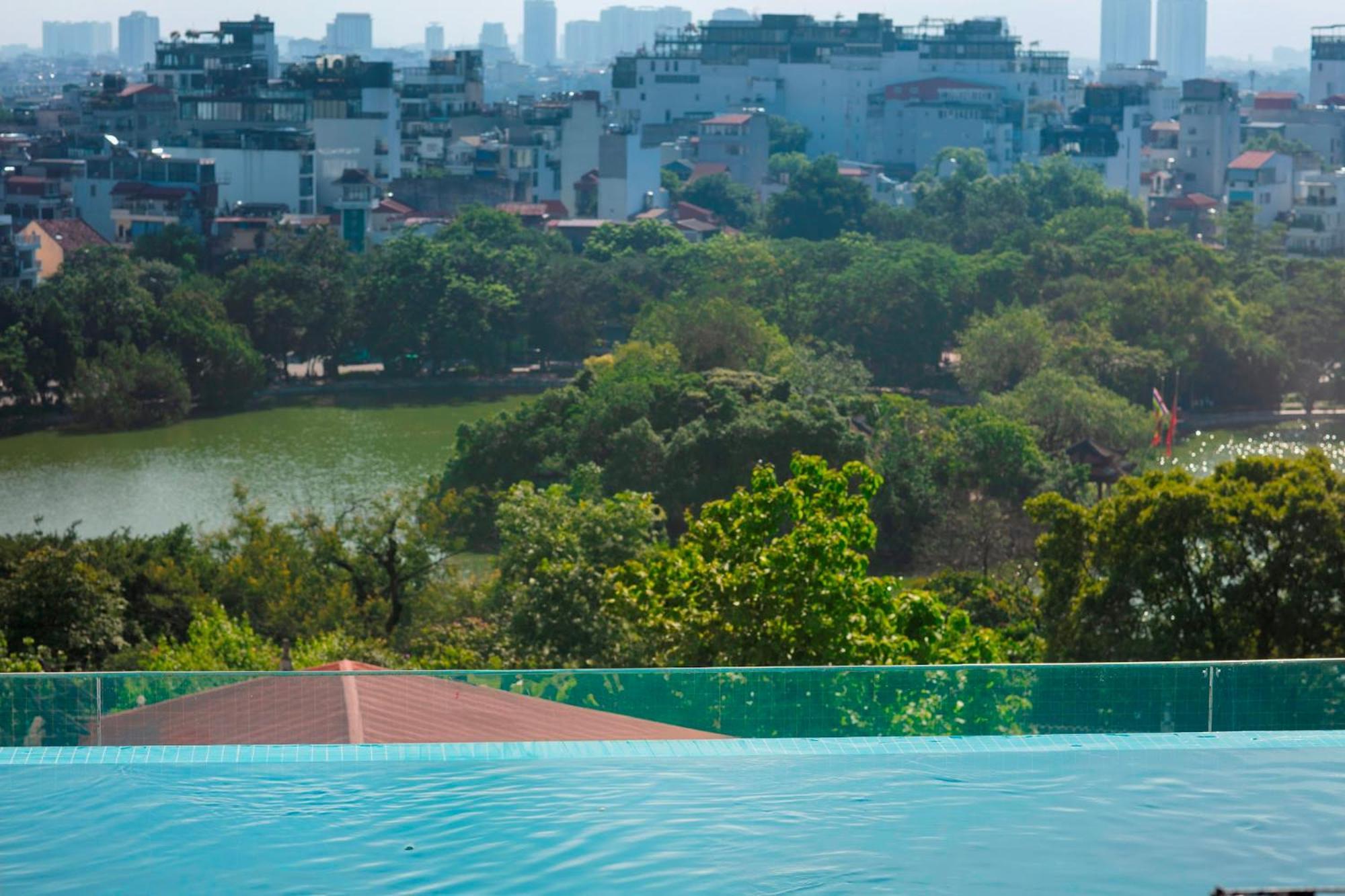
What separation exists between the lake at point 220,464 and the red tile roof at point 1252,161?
1868 cm

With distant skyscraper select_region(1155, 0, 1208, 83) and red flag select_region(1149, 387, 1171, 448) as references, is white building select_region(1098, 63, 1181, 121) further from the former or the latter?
distant skyscraper select_region(1155, 0, 1208, 83)

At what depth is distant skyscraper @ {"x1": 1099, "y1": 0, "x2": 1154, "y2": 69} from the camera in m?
87.6

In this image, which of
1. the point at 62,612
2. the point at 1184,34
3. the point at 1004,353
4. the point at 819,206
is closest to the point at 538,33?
the point at 1184,34

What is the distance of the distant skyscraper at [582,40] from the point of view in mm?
116125

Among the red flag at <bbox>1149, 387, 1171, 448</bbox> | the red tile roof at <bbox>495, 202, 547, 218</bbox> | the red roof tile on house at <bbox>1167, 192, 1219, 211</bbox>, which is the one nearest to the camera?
the red flag at <bbox>1149, 387, 1171, 448</bbox>

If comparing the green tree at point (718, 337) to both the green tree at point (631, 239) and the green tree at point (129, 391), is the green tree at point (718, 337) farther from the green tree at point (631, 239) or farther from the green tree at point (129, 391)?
the green tree at point (631, 239)

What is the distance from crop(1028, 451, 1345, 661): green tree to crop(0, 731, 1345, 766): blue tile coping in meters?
3.47

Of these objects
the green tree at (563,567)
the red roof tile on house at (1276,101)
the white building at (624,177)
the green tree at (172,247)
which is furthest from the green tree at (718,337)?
the red roof tile on house at (1276,101)

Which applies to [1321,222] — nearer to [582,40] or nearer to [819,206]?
[819,206]

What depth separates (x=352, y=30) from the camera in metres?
90.8

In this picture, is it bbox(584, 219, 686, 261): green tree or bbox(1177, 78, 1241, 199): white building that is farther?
bbox(1177, 78, 1241, 199): white building

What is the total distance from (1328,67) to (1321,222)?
2246 centimetres

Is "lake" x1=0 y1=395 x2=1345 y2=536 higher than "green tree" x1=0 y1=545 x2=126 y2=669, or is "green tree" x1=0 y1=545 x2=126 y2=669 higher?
"green tree" x1=0 y1=545 x2=126 y2=669

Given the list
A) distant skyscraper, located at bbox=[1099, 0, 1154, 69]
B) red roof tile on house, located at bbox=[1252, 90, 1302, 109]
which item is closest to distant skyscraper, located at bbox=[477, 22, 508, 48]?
distant skyscraper, located at bbox=[1099, 0, 1154, 69]
